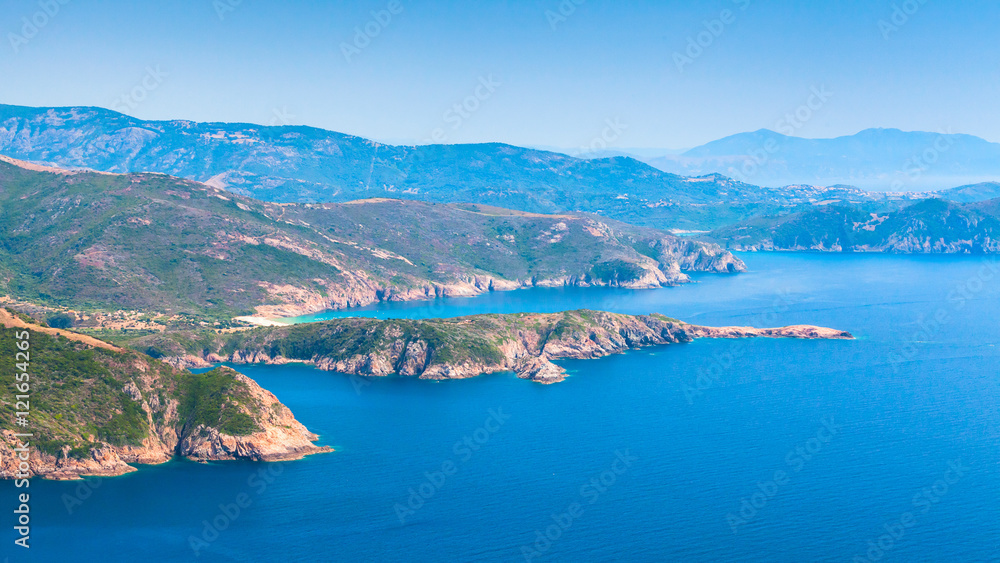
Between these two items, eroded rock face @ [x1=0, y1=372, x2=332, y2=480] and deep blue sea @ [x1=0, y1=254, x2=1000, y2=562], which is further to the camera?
eroded rock face @ [x1=0, y1=372, x2=332, y2=480]

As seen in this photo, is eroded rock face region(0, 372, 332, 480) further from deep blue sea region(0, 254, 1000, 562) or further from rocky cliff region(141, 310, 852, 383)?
rocky cliff region(141, 310, 852, 383)

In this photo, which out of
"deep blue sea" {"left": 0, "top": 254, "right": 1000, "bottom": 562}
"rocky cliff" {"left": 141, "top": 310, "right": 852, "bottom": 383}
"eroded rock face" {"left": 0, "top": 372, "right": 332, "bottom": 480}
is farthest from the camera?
"rocky cliff" {"left": 141, "top": 310, "right": 852, "bottom": 383}

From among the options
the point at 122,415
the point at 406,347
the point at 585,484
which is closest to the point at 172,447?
the point at 122,415

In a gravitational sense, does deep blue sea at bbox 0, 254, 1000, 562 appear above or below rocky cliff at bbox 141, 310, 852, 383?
below

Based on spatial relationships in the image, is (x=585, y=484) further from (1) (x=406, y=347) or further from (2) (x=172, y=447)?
(1) (x=406, y=347)

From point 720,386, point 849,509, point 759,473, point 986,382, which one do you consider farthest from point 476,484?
point 986,382

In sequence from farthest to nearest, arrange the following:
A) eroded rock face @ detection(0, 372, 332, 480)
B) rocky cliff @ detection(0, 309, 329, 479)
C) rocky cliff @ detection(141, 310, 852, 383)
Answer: rocky cliff @ detection(141, 310, 852, 383), rocky cliff @ detection(0, 309, 329, 479), eroded rock face @ detection(0, 372, 332, 480)

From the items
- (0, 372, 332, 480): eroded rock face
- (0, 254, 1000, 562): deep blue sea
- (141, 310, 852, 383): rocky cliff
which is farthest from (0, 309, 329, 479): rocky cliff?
(141, 310, 852, 383): rocky cliff

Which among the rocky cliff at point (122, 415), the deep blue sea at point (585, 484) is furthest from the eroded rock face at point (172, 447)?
the deep blue sea at point (585, 484)
